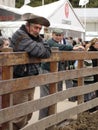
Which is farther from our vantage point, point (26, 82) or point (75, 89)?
point (75, 89)

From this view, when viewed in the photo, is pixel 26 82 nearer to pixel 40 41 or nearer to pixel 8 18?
pixel 40 41

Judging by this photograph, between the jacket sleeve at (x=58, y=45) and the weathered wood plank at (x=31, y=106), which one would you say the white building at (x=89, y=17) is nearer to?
the jacket sleeve at (x=58, y=45)

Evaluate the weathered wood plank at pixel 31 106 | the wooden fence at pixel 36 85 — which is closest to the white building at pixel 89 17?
the wooden fence at pixel 36 85

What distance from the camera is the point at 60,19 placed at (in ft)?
62.4

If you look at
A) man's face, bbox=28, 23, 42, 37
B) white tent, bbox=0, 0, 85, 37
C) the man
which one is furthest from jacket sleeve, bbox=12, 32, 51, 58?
white tent, bbox=0, 0, 85, 37

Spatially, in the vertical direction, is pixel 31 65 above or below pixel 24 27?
below

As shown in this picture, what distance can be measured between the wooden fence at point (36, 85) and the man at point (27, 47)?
9cm

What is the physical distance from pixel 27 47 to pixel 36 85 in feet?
1.80

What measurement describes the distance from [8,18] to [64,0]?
9.30 ft

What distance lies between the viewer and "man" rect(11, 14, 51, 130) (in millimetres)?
5477

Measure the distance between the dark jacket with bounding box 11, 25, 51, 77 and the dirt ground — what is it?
5.17 ft

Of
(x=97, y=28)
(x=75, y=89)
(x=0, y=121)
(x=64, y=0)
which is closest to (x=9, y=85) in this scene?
(x=0, y=121)

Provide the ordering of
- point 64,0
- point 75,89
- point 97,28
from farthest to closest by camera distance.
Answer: point 97,28, point 64,0, point 75,89

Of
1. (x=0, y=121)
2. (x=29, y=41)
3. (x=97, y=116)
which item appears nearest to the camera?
(x=0, y=121)
